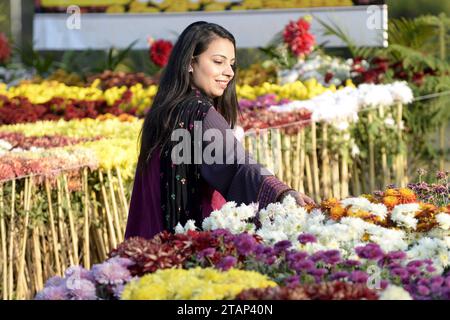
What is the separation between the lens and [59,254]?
20.9 feet

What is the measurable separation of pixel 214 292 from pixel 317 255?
44 centimetres

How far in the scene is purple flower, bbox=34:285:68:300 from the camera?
10.2ft

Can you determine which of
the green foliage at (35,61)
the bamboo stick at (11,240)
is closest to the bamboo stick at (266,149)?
the bamboo stick at (11,240)

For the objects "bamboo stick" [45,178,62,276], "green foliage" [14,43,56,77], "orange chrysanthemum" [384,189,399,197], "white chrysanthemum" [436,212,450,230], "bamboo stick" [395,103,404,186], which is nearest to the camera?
"white chrysanthemum" [436,212,450,230]

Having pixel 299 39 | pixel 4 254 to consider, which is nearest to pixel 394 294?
pixel 4 254

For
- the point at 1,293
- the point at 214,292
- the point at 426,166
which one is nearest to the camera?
the point at 214,292

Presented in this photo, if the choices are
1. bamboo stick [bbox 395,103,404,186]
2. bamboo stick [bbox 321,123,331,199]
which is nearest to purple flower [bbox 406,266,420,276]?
bamboo stick [bbox 321,123,331,199]

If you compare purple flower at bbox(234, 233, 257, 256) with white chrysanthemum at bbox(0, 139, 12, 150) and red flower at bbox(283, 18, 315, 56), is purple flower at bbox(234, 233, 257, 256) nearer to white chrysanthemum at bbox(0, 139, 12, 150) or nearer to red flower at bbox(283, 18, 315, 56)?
white chrysanthemum at bbox(0, 139, 12, 150)

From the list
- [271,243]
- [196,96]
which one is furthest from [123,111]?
[271,243]

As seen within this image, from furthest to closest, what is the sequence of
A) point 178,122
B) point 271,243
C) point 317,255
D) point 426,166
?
point 426,166 → point 178,122 → point 271,243 → point 317,255

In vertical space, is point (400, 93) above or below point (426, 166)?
above

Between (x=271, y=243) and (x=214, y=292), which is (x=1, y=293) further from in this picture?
(x=214, y=292)

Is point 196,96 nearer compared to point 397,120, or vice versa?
point 196,96

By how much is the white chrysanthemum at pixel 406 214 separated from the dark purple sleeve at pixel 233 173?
526 millimetres
